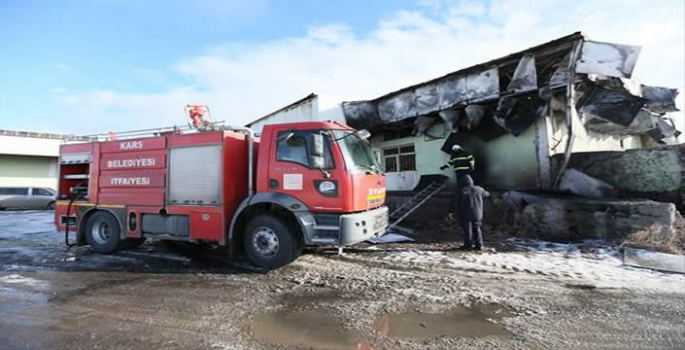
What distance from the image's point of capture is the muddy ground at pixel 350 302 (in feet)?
10.1

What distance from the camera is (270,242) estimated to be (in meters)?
5.41

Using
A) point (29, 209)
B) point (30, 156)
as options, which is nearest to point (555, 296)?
point (29, 209)

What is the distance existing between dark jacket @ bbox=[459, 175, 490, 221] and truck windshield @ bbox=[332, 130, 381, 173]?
191cm

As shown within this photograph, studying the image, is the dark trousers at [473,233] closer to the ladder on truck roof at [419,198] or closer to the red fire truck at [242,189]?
the red fire truck at [242,189]

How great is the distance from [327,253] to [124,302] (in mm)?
3408

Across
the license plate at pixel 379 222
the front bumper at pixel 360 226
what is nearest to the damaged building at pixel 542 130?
the license plate at pixel 379 222

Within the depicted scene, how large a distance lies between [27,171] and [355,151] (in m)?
30.0

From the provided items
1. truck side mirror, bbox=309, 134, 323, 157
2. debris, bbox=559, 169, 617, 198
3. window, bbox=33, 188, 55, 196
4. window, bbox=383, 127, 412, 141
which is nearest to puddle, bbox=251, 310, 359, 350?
truck side mirror, bbox=309, 134, 323, 157

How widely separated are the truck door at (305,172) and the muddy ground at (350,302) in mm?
1159

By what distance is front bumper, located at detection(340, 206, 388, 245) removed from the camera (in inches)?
197

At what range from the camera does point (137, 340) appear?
122 inches

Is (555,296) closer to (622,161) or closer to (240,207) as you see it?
(240,207)

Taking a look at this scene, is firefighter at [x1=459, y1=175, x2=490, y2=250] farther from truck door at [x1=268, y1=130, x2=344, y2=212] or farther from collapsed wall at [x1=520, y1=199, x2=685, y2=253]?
truck door at [x1=268, y1=130, x2=344, y2=212]

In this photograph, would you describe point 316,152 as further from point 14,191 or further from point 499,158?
point 14,191
